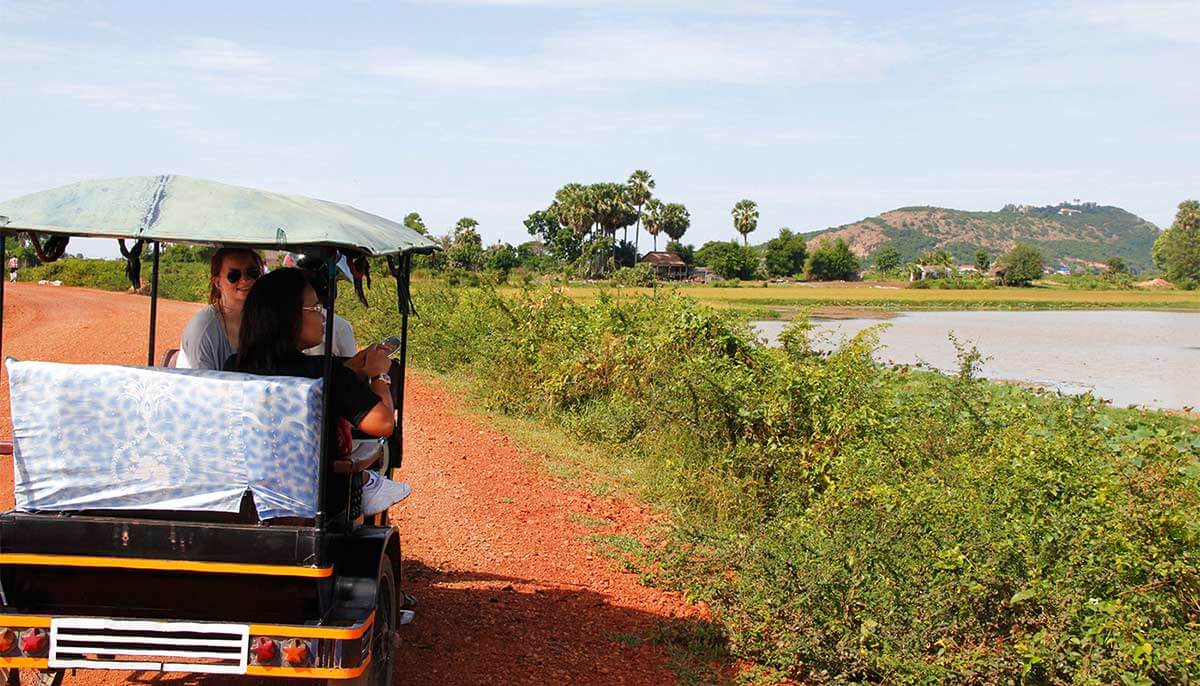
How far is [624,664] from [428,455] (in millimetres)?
5128

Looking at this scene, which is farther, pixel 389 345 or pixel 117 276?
pixel 117 276

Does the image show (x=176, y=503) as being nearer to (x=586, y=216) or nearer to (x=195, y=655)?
(x=195, y=655)

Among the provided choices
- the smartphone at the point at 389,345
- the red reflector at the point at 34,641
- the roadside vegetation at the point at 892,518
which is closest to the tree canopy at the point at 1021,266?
the roadside vegetation at the point at 892,518

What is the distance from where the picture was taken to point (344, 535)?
14.1 ft

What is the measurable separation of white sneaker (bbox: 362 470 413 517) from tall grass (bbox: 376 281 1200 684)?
6.40 feet

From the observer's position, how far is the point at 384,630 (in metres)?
4.53

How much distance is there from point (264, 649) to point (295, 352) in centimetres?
114

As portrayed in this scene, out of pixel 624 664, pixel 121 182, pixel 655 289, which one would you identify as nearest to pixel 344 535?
pixel 121 182

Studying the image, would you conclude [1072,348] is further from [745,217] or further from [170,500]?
[745,217]

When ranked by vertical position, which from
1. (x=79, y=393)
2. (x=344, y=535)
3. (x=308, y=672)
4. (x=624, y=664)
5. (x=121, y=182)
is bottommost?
(x=624, y=664)

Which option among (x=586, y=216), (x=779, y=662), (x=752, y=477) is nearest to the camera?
(x=779, y=662)

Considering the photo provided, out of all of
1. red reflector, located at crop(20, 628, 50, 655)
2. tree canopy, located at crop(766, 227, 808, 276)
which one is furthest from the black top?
tree canopy, located at crop(766, 227, 808, 276)

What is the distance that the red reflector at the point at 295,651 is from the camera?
3.76 metres

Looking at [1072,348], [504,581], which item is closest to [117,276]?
[1072,348]
